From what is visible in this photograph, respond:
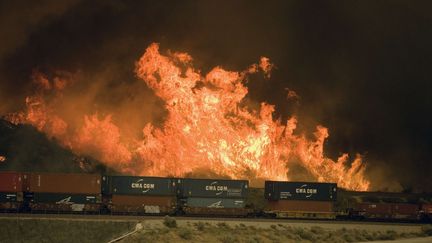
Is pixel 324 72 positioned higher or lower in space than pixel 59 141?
higher

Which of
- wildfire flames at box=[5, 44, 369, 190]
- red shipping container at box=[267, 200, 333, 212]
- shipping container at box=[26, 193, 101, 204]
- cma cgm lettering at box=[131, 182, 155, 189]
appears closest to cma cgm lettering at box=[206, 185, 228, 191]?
red shipping container at box=[267, 200, 333, 212]

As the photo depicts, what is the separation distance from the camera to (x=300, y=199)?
6631cm

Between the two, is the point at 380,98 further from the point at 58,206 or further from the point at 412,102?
the point at 58,206

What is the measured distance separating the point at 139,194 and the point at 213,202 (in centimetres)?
792

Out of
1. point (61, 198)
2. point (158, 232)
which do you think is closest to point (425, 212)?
point (158, 232)

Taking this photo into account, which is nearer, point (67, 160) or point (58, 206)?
point (58, 206)

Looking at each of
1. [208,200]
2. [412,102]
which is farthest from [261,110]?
[412,102]

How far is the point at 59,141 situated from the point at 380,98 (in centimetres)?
5049

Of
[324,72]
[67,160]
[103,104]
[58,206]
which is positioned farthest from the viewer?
[324,72]

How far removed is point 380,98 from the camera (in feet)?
313

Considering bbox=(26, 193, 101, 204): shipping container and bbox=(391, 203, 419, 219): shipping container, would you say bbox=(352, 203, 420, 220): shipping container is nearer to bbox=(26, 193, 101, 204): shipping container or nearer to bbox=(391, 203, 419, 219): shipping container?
bbox=(391, 203, 419, 219): shipping container

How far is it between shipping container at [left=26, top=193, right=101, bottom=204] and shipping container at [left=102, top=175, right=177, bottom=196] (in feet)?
6.30

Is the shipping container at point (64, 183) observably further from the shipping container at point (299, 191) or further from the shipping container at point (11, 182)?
the shipping container at point (299, 191)

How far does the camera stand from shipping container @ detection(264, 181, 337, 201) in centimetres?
6588
